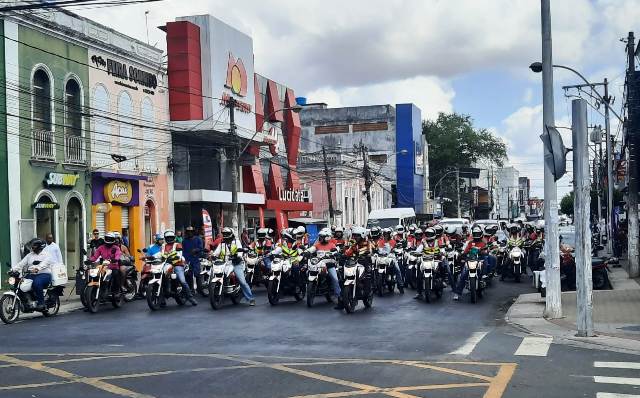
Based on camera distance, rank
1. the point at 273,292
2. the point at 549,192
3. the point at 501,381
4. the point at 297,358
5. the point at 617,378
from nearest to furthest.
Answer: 1. the point at 501,381
2. the point at 617,378
3. the point at 297,358
4. the point at 549,192
5. the point at 273,292

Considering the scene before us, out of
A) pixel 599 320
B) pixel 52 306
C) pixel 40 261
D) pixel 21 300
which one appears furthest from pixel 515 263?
pixel 21 300

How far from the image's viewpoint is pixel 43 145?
26.4m

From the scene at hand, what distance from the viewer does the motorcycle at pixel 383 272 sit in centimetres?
2067

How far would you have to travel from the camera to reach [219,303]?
58.0 feet

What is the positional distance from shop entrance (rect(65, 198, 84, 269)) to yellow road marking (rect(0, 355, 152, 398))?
18121 mm

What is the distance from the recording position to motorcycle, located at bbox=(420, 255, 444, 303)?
18688 millimetres

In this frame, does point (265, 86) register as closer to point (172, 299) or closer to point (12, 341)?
point (172, 299)

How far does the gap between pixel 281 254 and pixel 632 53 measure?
16256mm

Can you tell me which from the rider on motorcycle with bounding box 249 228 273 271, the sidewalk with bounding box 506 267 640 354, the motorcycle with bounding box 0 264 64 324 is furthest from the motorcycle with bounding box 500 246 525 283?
the motorcycle with bounding box 0 264 64 324

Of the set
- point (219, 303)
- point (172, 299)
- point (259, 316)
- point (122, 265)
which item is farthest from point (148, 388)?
point (172, 299)

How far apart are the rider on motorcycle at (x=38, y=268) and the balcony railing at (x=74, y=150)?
37.9 feet

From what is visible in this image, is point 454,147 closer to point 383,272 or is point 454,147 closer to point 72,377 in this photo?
point 383,272

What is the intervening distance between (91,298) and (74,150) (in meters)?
12.0

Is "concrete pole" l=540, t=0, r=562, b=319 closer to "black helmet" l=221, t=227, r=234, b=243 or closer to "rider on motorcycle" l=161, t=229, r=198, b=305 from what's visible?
"black helmet" l=221, t=227, r=234, b=243
